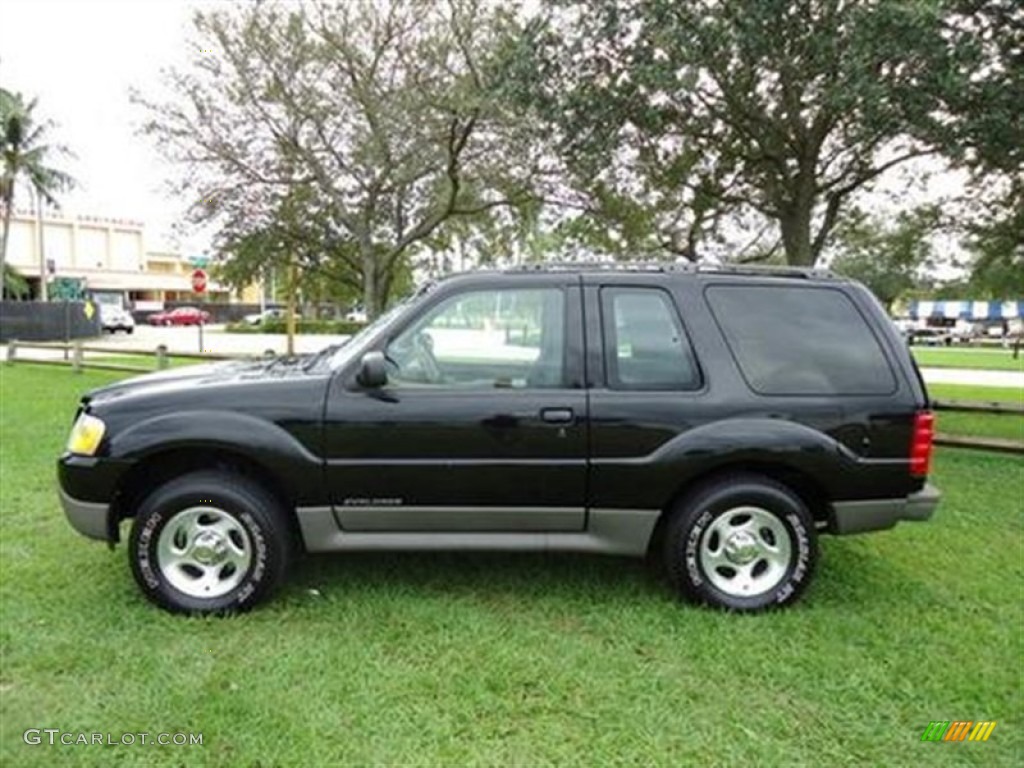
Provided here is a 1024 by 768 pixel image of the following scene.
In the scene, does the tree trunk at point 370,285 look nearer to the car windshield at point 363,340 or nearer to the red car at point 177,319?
the car windshield at point 363,340

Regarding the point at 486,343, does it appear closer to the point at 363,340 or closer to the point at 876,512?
the point at 363,340

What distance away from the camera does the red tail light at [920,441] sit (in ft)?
13.3

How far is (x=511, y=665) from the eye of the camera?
3486 mm

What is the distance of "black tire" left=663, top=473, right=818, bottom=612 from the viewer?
13.3 ft

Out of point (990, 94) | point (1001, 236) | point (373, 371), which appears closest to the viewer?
Result: point (373, 371)

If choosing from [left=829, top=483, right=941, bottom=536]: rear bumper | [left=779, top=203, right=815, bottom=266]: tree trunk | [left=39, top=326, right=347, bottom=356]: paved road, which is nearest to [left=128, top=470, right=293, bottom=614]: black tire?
A: [left=829, top=483, right=941, bottom=536]: rear bumper

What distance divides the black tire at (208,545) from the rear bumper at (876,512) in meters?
2.86

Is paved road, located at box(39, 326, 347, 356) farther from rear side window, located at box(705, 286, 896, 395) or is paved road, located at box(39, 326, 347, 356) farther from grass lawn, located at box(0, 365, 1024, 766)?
rear side window, located at box(705, 286, 896, 395)

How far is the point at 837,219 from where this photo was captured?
1412cm

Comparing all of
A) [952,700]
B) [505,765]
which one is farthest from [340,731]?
[952,700]

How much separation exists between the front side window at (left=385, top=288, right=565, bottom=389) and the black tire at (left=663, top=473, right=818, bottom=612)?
3.25 ft

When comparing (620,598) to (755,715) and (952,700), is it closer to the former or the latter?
(755,715)

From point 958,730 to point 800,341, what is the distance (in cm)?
193

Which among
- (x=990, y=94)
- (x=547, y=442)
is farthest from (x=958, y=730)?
(x=990, y=94)
